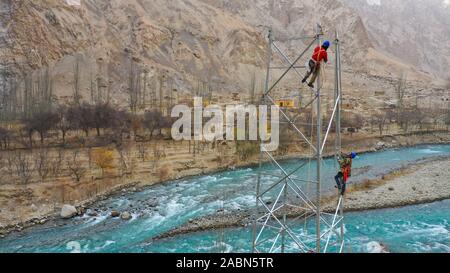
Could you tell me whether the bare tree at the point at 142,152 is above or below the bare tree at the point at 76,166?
above

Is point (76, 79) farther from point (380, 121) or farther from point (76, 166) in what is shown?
point (380, 121)

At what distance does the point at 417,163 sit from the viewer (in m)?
26.5

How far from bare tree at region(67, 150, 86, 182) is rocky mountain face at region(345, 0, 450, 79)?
8887 cm

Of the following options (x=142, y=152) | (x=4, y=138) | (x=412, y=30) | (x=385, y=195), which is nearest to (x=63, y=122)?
(x=4, y=138)

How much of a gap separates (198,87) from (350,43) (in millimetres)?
45296

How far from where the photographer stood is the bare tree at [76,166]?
2106cm

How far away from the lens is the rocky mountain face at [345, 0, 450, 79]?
10288 cm

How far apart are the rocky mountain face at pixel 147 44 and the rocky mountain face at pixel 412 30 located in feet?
73.6

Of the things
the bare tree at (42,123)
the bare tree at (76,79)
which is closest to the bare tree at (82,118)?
the bare tree at (42,123)

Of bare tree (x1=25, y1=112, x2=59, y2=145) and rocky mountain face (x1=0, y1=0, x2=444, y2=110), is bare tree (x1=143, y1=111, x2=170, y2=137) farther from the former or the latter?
rocky mountain face (x1=0, y1=0, x2=444, y2=110)

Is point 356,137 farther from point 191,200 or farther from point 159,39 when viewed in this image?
point 159,39

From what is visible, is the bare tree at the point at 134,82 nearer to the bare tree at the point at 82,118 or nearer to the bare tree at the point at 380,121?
the bare tree at the point at 82,118

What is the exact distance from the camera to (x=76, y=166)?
22391 mm
